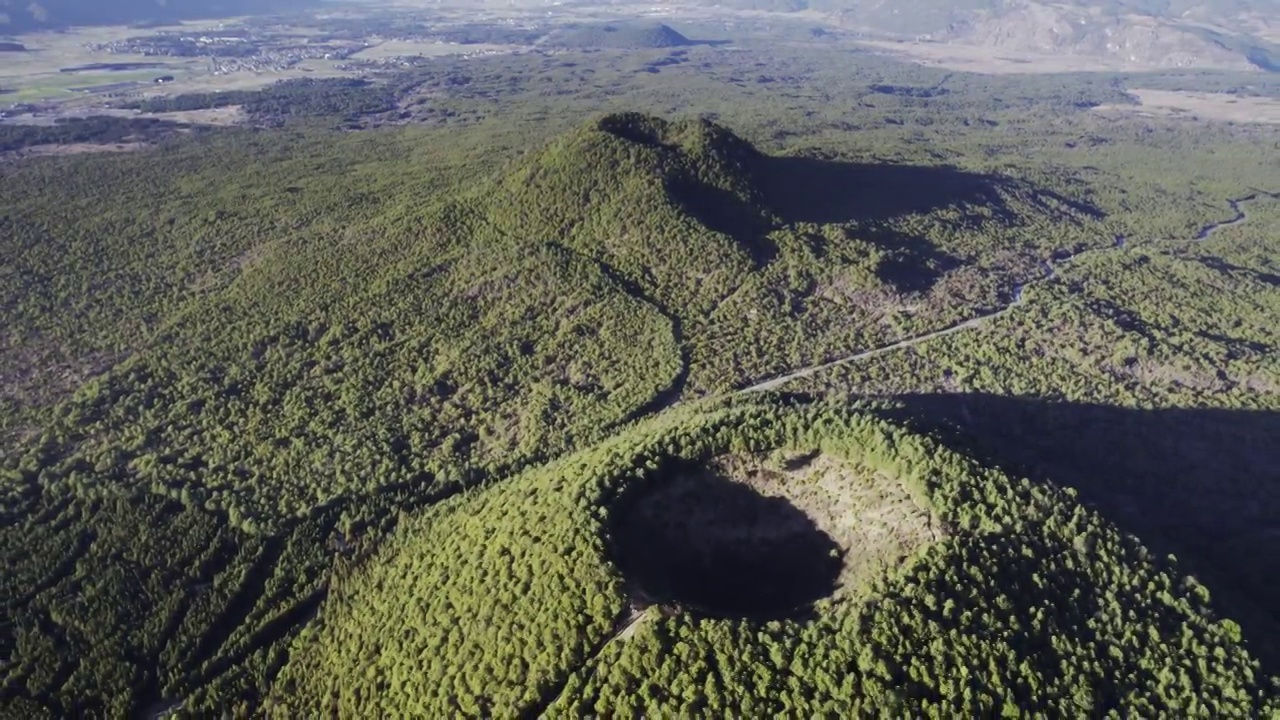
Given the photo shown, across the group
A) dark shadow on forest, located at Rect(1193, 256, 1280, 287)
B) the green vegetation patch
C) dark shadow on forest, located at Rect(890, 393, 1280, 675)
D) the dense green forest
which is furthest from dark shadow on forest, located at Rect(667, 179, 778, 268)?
dark shadow on forest, located at Rect(1193, 256, 1280, 287)

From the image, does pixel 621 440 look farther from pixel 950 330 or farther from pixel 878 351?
pixel 950 330

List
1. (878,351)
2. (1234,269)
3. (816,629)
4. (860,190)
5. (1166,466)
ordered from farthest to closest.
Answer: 1. (860,190)
2. (1234,269)
3. (878,351)
4. (1166,466)
5. (816,629)

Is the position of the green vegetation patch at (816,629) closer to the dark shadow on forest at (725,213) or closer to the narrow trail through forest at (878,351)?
the narrow trail through forest at (878,351)

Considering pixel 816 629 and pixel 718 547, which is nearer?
pixel 816 629

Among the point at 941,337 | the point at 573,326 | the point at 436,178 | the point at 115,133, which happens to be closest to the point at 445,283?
the point at 573,326

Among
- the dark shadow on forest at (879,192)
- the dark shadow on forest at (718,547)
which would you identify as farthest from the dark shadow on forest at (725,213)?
the dark shadow on forest at (718,547)

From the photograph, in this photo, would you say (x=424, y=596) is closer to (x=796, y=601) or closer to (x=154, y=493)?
(x=796, y=601)

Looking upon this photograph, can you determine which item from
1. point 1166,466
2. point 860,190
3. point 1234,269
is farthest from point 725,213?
point 1234,269

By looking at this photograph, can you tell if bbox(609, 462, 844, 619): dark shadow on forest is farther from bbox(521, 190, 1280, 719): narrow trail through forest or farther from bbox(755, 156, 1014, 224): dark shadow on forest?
bbox(755, 156, 1014, 224): dark shadow on forest
